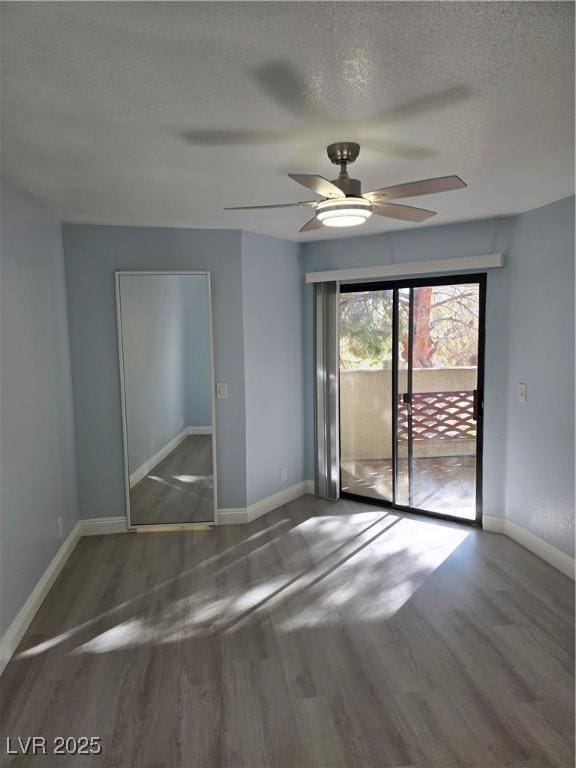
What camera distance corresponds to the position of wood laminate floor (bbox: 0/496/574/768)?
208cm

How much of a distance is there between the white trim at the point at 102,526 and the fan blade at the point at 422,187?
10.7ft

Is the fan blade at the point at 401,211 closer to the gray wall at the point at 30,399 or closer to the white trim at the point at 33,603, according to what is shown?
the gray wall at the point at 30,399

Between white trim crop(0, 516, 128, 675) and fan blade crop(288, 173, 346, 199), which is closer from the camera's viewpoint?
fan blade crop(288, 173, 346, 199)

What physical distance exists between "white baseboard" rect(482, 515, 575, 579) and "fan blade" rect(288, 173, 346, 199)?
9.24 feet

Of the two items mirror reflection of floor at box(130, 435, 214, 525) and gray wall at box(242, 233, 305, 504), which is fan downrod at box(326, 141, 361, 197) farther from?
mirror reflection of floor at box(130, 435, 214, 525)

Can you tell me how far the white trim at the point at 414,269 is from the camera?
12.8ft

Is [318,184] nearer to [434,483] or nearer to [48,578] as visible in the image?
[48,578]

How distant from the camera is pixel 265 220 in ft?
12.6

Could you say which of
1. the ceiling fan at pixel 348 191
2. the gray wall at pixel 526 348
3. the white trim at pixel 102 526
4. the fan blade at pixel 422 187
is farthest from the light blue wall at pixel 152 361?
the fan blade at pixel 422 187

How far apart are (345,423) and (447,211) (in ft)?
6.96

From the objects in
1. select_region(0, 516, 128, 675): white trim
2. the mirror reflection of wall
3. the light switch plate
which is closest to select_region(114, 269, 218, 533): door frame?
the mirror reflection of wall

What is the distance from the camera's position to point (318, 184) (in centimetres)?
208

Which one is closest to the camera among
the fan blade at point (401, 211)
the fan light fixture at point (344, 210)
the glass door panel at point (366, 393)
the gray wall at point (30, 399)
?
the fan light fixture at point (344, 210)

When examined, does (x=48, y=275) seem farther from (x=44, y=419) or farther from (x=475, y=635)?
(x=475, y=635)
